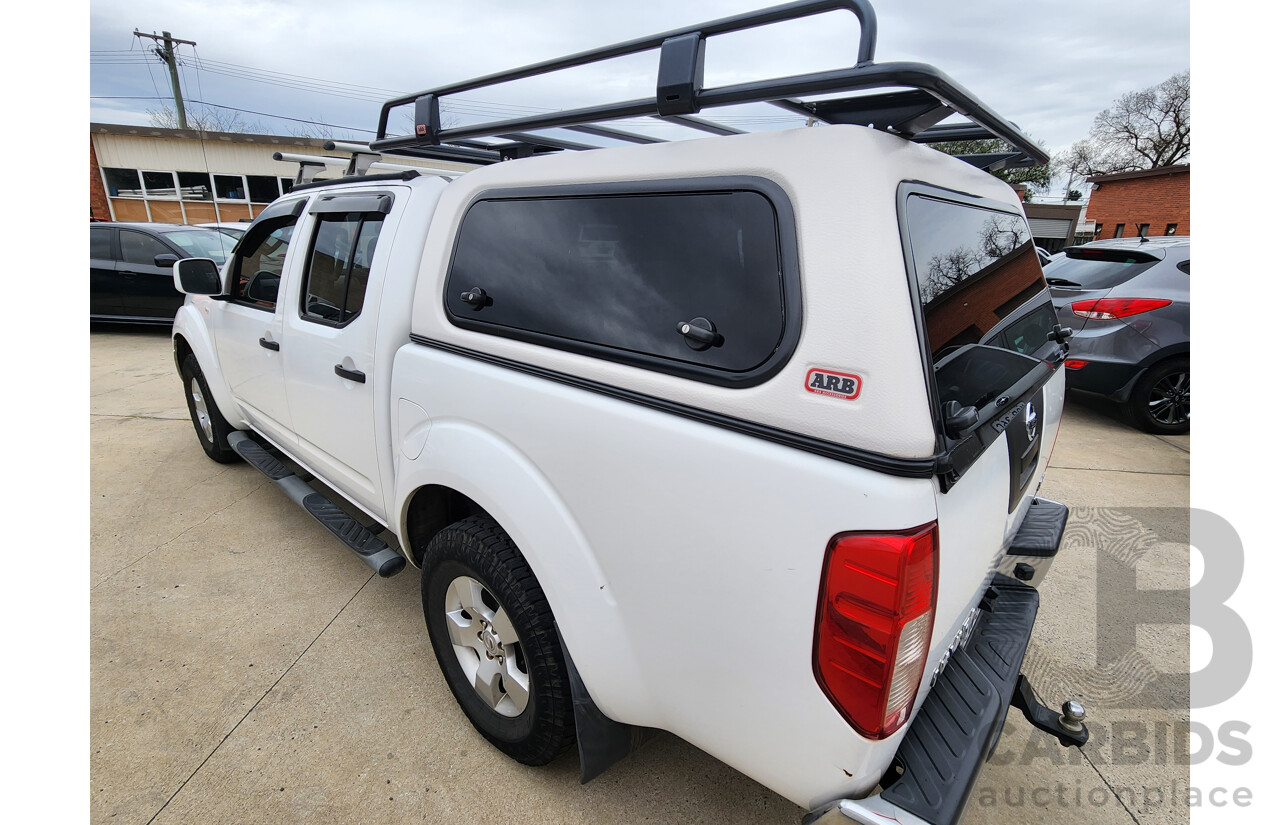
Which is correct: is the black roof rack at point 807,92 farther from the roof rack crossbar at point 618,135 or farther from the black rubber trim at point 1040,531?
the black rubber trim at point 1040,531

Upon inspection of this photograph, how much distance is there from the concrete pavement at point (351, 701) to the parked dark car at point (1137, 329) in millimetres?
1959

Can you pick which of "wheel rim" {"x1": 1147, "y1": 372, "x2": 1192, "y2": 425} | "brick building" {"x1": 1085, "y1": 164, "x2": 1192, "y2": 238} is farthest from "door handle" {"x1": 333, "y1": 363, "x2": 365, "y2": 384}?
"brick building" {"x1": 1085, "y1": 164, "x2": 1192, "y2": 238}

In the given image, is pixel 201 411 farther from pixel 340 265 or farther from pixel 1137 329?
pixel 1137 329

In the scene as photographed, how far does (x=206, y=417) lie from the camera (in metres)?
4.37

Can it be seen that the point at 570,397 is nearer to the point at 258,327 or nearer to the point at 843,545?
the point at 843,545

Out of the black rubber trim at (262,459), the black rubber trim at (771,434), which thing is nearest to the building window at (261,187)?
the black rubber trim at (262,459)

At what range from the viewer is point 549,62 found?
174cm

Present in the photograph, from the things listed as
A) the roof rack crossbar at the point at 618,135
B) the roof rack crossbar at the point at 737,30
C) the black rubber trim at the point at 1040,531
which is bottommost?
the black rubber trim at the point at 1040,531

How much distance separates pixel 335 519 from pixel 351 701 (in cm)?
86

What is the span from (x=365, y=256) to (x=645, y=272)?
58.9 inches

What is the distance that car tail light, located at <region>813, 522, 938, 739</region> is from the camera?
1114mm

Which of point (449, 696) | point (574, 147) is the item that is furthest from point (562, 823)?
point (574, 147)

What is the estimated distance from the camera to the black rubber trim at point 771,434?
112cm

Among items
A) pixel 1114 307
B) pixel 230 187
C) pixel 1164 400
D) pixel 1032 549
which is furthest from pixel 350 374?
pixel 230 187
